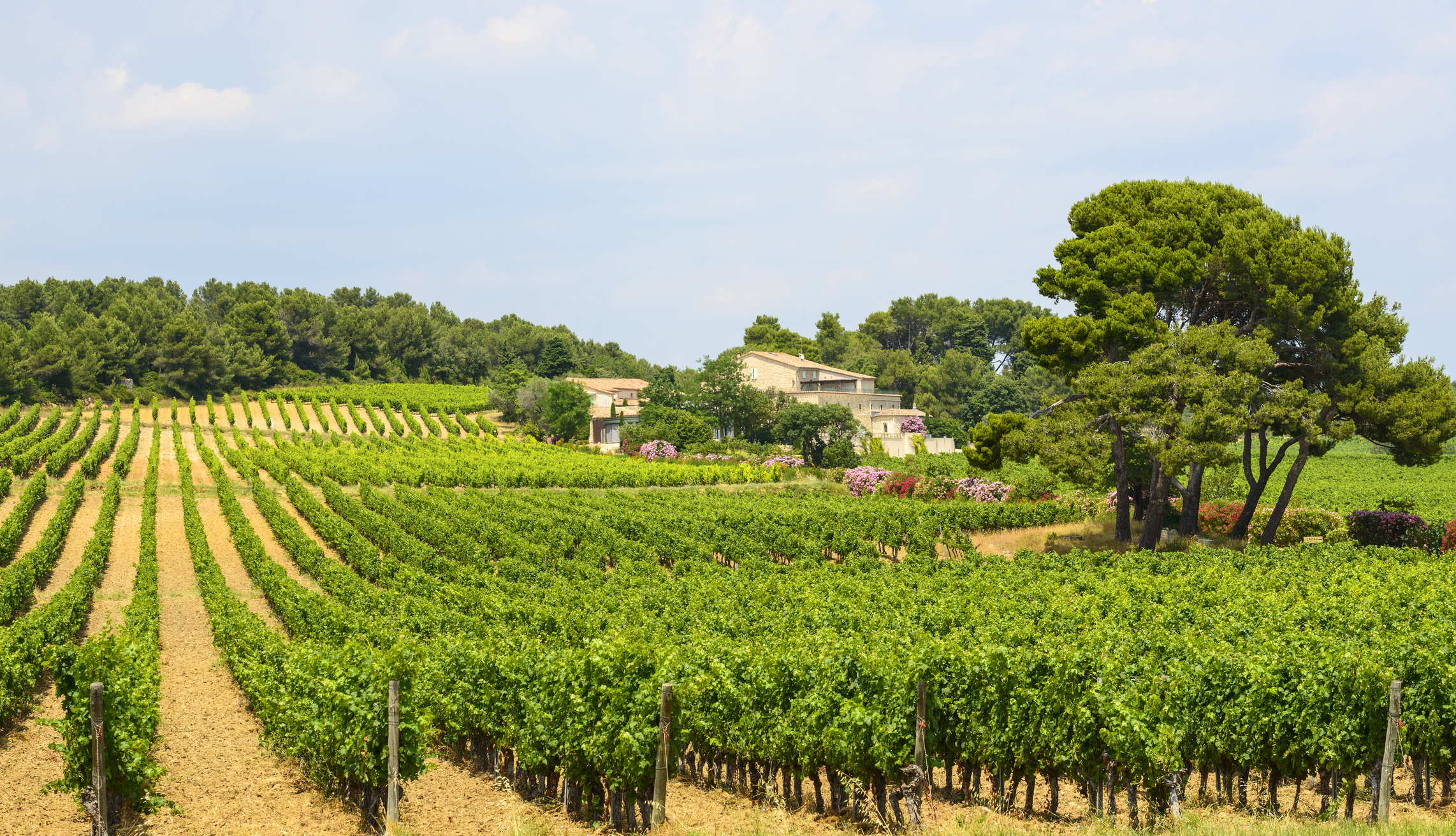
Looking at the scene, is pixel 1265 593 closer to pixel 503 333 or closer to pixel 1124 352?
pixel 1124 352

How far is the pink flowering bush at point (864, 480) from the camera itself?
49625 millimetres

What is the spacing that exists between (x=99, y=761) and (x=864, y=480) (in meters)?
43.0

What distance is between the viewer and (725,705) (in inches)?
486

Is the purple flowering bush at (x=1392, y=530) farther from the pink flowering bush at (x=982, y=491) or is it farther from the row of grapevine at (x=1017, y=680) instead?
the pink flowering bush at (x=982, y=491)

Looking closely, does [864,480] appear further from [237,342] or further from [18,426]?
[237,342]

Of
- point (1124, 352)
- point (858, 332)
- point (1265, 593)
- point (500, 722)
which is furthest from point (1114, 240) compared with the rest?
point (858, 332)

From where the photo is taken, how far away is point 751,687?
12242 millimetres

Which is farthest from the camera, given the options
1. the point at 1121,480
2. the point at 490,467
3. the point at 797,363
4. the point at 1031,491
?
the point at 797,363

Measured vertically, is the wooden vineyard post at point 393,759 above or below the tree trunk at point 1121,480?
below

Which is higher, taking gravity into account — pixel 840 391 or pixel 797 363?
pixel 797 363

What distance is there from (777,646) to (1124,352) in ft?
70.1

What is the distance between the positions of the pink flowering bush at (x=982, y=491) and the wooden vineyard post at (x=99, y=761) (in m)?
37.2

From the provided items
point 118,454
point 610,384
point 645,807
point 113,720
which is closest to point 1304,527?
point 645,807

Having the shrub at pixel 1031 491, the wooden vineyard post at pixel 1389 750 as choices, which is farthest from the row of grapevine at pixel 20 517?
the shrub at pixel 1031 491
